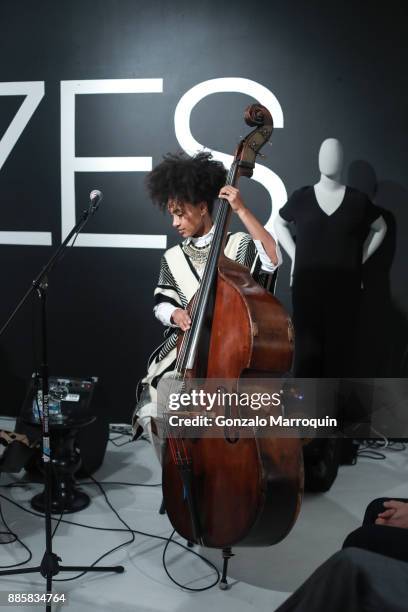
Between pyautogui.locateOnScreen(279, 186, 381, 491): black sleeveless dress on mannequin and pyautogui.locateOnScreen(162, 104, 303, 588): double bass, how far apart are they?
5.26ft

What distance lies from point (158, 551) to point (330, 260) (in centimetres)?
197

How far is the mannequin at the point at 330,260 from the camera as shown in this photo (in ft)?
12.9

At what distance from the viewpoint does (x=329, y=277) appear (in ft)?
13.0

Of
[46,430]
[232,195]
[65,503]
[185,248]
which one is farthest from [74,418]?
[232,195]

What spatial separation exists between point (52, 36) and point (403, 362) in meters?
3.09

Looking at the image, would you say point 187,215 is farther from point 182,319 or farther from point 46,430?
point 46,430

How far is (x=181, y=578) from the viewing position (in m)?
2.55

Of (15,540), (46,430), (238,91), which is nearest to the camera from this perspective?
(46,430)

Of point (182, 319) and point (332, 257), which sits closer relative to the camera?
point (182, 319)

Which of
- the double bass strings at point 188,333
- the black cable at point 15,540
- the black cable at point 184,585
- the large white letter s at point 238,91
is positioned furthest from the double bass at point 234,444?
the large white letter s at point 238,91

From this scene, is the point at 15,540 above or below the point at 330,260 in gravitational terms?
below

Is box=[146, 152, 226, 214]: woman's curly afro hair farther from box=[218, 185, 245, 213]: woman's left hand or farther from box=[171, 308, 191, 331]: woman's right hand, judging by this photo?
box=[171, 308, 191, 331]: woman's right hand

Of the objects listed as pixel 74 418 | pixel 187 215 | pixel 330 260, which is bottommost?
pixel 74 418

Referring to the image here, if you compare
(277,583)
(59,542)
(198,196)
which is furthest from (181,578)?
(198,196)
